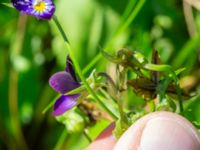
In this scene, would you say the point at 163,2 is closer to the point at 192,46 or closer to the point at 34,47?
the point at 192,46

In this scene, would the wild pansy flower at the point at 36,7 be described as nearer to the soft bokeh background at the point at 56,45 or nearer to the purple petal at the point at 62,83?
the purple petal at the point at 62,83

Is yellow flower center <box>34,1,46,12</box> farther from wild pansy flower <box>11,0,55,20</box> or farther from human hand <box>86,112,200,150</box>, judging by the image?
human hand <box>86,112,200,150</box>

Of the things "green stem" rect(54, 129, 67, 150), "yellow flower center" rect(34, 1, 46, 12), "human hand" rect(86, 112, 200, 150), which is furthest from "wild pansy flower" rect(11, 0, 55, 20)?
"green stem" rect(54, 129, 67, 150)

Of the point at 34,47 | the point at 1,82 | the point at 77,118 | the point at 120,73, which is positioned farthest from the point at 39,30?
the point at 120,73

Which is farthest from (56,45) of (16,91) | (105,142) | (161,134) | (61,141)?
(161,134)

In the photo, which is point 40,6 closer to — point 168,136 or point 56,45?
point 168,136

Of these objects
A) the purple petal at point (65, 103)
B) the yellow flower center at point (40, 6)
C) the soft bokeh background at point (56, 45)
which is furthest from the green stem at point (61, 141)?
the yellow flower center at point (40, 6)
